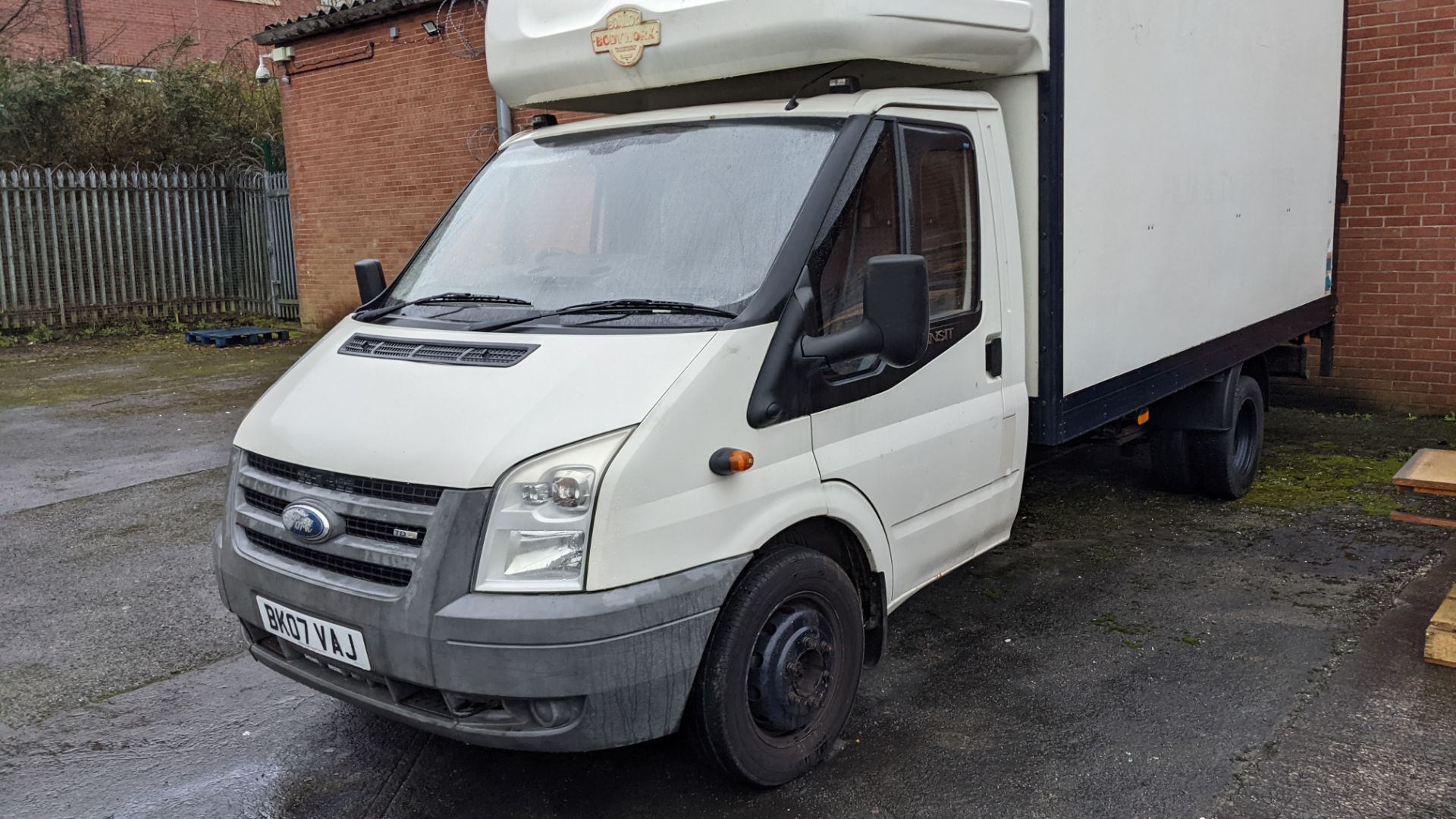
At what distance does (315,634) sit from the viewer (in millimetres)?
3164

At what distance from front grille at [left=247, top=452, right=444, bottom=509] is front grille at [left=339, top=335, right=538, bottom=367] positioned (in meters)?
0.43

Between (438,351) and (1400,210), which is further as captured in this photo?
(1400,210)

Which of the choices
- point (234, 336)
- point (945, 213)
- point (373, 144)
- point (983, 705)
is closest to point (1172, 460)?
point (983, 705)

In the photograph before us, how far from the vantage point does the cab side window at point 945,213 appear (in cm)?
381

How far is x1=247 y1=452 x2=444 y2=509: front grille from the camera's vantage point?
295cm

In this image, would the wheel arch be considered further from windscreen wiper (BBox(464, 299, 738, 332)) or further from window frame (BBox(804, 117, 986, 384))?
windscreen wiper (BBox(464, 299, 738, 332))

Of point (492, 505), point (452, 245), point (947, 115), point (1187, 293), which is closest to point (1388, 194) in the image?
point (1187, 293)

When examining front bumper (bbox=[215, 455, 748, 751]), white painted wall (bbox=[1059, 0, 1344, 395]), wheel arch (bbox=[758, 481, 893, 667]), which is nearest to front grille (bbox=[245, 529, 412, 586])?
front bumper (bbox=[215, 455, 748, 751])

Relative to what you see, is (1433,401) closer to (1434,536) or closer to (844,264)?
(1434,536)

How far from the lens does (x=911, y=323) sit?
10.5 feet

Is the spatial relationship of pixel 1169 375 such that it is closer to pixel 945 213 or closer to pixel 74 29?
pixel 945 213

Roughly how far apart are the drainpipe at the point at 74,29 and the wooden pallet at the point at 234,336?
14495mm

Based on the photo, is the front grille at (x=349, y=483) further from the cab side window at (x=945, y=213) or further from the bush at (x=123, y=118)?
the bush at (x=123, y=118)

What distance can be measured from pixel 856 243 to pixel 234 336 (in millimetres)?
12587
